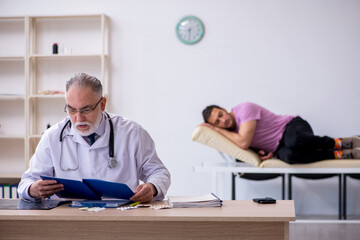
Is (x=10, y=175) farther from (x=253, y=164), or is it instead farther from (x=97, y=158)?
(x=97, y=158)

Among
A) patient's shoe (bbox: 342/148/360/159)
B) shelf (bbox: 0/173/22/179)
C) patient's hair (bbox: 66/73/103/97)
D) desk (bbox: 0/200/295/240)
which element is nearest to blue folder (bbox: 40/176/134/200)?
desk (bbox: 0/200/295/240)

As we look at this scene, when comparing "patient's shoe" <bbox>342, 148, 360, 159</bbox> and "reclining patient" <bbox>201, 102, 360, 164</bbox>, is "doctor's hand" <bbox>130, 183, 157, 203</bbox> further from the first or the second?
"patient's shoe" <bbox>342, 148, 360, 159</bbox>

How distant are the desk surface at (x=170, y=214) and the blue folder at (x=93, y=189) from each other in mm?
91

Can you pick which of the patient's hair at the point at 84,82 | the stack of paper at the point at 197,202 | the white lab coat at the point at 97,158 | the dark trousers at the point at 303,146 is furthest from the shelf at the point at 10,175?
the stack of paper at the point at 197,202

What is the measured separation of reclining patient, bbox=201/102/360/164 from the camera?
3.88 meters

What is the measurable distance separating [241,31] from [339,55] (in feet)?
3.20

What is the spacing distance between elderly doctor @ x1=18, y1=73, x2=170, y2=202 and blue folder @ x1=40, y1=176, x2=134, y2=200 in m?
0.17

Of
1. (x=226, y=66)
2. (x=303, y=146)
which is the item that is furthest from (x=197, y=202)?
(x=226, y=66)

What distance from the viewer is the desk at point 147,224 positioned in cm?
163

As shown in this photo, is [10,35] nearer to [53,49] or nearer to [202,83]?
[53,49]

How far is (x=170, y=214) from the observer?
5.46 feet

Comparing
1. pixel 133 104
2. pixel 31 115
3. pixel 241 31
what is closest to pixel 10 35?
pixel 31 115

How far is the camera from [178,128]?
16.4ft

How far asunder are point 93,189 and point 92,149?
0.32 meters
